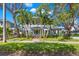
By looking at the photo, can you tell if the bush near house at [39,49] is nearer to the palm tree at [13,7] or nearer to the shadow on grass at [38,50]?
the shadow on grass at [38,50]

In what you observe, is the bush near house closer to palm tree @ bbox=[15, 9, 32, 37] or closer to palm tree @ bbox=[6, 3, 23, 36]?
palm tree @ bbox=[6, 3, 23, 36]

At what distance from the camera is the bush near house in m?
5.53

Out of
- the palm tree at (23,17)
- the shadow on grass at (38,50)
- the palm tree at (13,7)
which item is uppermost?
the palm tree at (13,7)

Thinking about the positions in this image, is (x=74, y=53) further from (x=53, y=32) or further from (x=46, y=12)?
(x=46, y=12)

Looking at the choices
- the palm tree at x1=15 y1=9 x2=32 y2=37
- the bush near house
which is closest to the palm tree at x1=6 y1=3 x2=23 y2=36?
the palm tree at x1=15 y1=9 x2=32 y2=37

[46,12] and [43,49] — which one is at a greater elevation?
[46,12]

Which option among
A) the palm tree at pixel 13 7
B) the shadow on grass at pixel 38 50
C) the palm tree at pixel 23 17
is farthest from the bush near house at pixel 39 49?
the palm tree at pixel 23 17

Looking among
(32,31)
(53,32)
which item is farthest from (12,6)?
(53,32)

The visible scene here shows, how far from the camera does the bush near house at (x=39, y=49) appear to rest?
553cm

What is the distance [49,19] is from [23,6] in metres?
0.65

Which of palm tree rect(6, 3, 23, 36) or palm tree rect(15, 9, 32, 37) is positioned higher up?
palm tree rect(6, 3, 23, 36)

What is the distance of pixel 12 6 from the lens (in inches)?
222

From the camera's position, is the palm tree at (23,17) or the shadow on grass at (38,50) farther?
the palm tree at (23,17)

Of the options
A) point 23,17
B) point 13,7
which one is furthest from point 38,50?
point 13,7
